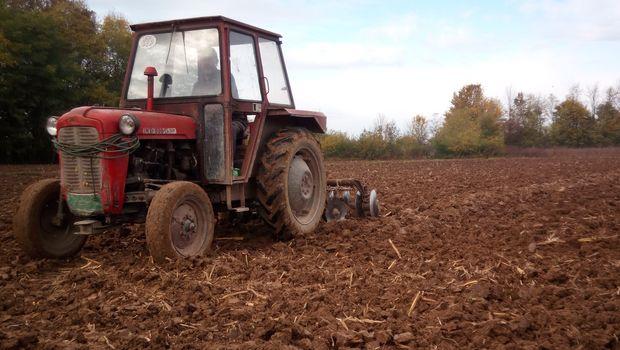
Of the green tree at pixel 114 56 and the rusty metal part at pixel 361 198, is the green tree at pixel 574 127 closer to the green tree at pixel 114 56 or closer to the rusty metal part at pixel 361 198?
the green tree at pixel 114 56

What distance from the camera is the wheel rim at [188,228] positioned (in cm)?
501

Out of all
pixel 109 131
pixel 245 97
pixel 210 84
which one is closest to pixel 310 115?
pixel 245 97

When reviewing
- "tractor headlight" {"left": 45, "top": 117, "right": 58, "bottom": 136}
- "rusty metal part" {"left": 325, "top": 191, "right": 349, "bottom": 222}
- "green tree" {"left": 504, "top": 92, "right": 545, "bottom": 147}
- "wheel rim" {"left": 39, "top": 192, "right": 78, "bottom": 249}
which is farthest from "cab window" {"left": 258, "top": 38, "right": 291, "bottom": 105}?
"green tree" {"left": 504, "top": 92, "right": 545, "bottom": 147}

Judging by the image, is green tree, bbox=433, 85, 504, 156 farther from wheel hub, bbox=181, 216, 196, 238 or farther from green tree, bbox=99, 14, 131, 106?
wheel hub, bbox=181, 216, 196, 238

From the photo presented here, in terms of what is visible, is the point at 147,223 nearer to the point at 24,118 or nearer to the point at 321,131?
the point at 321,131

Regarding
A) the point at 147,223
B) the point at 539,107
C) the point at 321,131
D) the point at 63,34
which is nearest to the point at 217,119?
the point at 147,223

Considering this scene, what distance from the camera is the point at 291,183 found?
6469 mm

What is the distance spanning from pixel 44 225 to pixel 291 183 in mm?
2608

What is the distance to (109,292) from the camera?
13.9 ft

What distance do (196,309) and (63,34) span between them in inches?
1123

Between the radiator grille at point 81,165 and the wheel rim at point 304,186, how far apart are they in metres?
2.22

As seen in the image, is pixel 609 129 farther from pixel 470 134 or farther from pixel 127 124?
pixel 127 124

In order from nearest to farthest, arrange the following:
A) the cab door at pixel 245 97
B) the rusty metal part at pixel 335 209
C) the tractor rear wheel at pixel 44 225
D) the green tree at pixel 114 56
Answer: the tractor rear wheel at pixel 44 225 < the cab door at pixel 245 97 < the rusty metal part at pixel 335 209 < the green tree at pixel 114 56

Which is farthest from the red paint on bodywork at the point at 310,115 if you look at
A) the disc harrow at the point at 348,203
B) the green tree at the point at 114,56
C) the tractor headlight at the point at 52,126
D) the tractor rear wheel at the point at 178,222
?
the green tree at the point at 114,56
